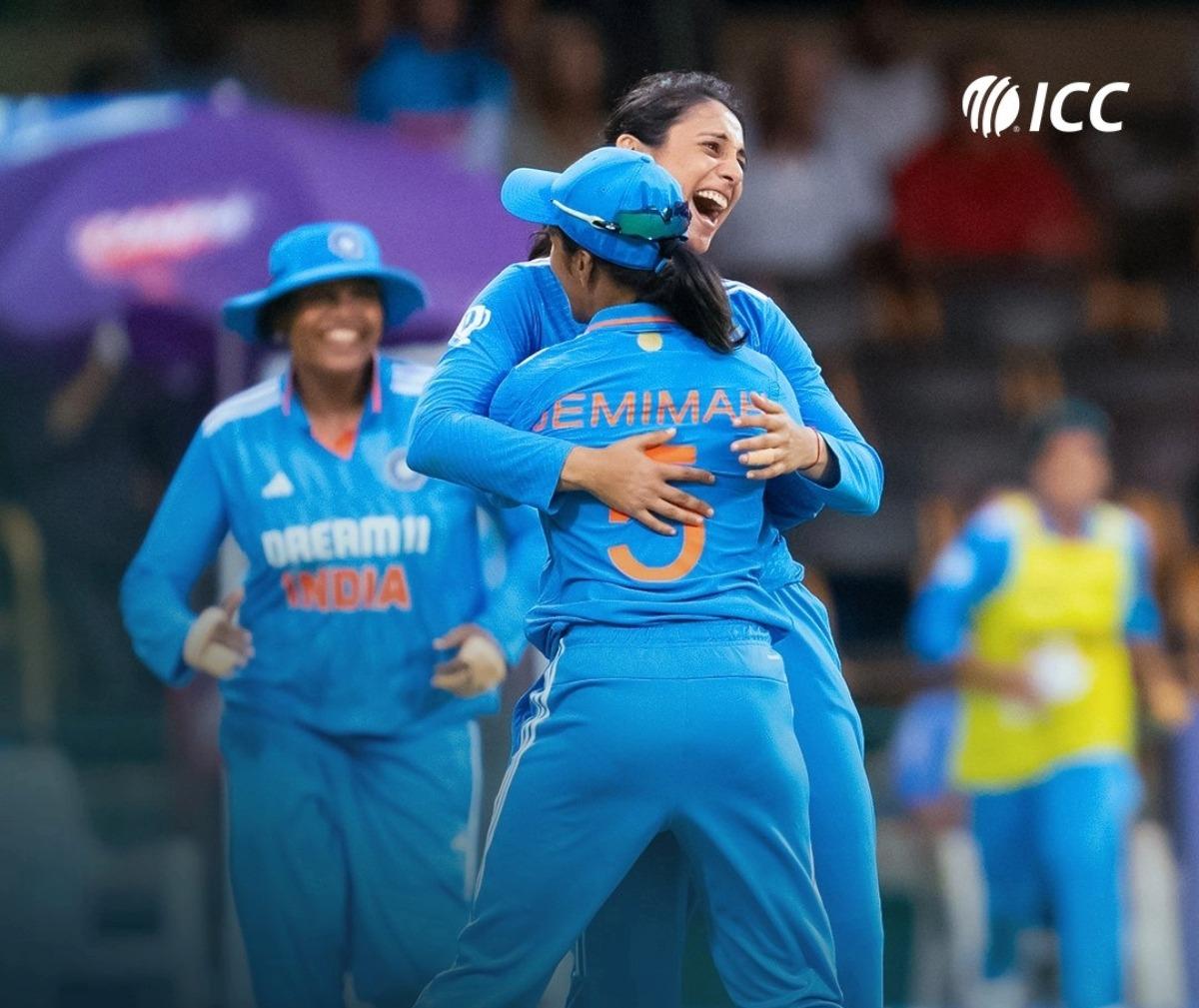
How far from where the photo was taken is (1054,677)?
7512 millimetres

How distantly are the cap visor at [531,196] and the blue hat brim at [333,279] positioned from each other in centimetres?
112

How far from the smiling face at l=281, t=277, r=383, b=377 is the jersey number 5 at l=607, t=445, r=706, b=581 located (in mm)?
1549

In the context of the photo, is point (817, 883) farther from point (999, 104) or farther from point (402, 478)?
point (999, 104)

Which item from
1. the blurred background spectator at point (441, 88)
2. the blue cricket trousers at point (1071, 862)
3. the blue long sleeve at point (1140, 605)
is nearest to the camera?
the blue cricket trousers at point (1071, 862)

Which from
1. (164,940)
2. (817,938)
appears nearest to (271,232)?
(164,940)

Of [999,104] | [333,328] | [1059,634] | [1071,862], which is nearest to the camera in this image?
[333,328]

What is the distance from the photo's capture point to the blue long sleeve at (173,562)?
5.00 metres

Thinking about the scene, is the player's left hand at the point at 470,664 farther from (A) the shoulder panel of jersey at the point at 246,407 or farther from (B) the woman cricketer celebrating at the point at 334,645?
(A) the shoulder panel of jersey at the point at 246,407

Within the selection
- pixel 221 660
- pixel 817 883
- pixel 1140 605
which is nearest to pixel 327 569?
pixel 221 660

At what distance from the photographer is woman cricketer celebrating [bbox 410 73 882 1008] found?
3801 millimetres

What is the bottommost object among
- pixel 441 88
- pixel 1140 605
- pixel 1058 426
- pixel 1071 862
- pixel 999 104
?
pixel 1071 862

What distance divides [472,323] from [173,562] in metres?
1.34

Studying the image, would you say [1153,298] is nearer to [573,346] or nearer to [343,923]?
[343,923]

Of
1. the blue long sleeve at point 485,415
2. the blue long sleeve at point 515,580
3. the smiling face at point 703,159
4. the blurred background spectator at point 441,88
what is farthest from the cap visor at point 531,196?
the blurred background spectator at point 441,88
